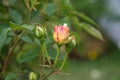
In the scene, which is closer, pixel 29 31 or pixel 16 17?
pixel 29 31

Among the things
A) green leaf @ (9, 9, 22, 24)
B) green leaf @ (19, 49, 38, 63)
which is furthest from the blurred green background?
green leaf @ (19, 49, 38, 63)

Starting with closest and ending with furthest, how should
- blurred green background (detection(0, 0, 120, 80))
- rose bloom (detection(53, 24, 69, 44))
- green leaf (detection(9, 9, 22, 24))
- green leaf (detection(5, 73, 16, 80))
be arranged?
1. rose bloom (detection(53, 24, 69, 44))
2. green leaf (detection(5, 73, 16, 80))
3. green leaf (detection(9, 9, 22, 24))
4. blurred green background (detection(0, 0, 120, 80))

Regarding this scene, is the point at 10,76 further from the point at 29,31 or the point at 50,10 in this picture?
the point at 50,10

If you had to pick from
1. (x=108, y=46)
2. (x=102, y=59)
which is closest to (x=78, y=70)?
(x=102, y=59)

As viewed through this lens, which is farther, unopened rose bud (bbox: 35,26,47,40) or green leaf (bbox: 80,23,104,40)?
green leaf (bbox: 80,23,104,40)

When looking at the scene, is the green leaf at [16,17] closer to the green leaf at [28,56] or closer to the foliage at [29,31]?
the foliage at [29,31]

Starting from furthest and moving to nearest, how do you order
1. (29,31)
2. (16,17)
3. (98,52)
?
(98,52), (16,17), (29,31)

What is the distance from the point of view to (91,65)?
5137 mm

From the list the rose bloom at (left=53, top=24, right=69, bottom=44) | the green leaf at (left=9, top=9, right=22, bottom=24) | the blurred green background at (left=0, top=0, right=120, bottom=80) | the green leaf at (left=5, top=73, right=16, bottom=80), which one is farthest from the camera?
the blurred green background at (left=0, top=0, right=120, bottom=80)

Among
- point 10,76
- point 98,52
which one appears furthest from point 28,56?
point 98,52

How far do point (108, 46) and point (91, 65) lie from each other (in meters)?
0.91

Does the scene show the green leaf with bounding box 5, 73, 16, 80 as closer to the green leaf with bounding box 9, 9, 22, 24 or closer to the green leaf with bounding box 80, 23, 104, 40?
the green leaf with bounding box 9, 9, 22, 24

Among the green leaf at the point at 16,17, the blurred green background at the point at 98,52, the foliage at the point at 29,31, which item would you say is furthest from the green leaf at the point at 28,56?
the blurred green background at the point at 98,52

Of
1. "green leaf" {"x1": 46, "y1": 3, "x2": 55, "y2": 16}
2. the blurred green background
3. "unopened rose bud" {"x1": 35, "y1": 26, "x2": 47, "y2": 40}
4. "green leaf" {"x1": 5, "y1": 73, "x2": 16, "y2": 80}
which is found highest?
"unopened rose bud" {"x1": 35, "y1": 26, "x2": 47, "y2": 40}
